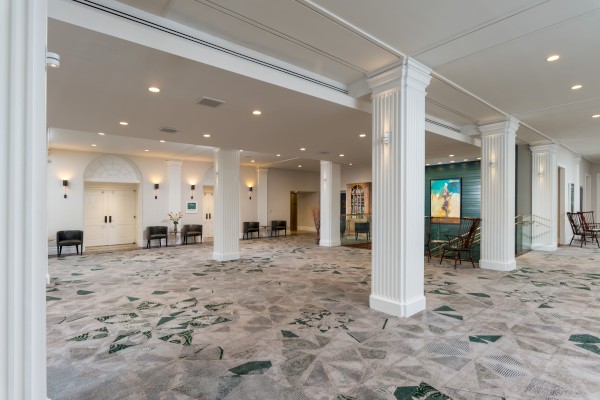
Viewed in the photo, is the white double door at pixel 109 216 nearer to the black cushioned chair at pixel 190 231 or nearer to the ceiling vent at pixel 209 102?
the black cushioned chair at pixel 190 231

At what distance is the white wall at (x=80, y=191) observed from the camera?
32.8ft

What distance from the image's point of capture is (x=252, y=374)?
8.91 ft

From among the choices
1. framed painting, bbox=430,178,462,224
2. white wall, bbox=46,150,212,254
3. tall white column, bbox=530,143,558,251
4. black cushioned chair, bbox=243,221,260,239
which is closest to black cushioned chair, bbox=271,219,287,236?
black cushioned chair, bbox=243,221,260,239

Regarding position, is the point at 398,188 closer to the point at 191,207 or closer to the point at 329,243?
the point at 329,243

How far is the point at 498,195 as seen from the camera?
23.2ft

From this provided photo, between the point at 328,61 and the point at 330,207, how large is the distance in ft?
25.1

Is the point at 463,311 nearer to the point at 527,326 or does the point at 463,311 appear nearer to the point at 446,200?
the point at 527,326

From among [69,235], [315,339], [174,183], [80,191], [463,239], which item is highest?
[174,183]

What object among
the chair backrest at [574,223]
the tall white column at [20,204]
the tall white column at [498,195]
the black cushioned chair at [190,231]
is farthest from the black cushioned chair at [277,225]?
the tall white column at [20,204]

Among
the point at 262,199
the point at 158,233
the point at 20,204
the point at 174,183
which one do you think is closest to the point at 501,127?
the point at 20,204

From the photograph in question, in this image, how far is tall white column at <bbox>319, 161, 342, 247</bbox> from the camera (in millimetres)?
11328

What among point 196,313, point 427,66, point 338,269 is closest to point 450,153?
point 338,269

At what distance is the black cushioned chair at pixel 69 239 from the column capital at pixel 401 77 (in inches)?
384

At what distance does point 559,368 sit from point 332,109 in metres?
4.09
